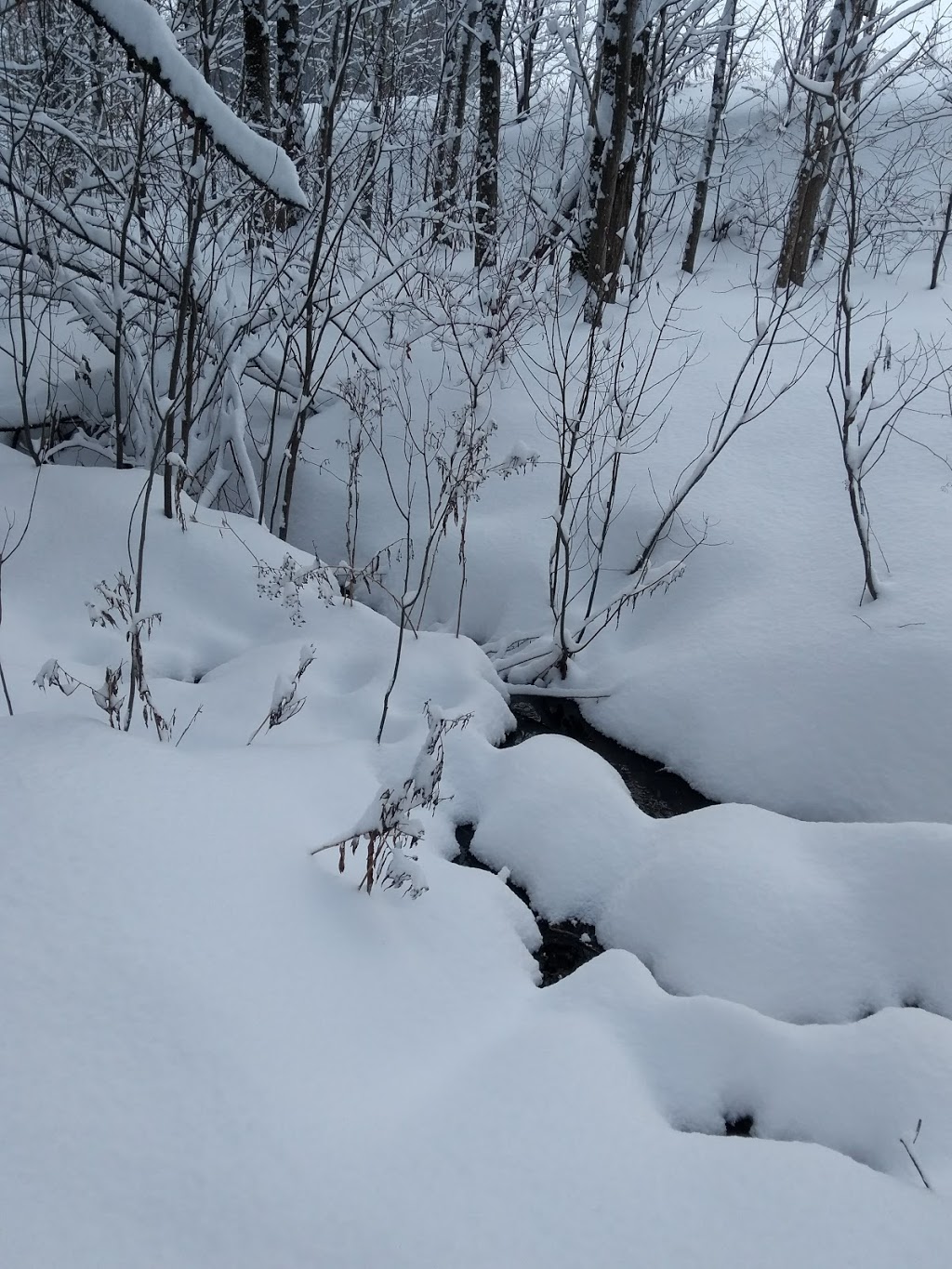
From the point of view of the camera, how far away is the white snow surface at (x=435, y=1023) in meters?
1.56

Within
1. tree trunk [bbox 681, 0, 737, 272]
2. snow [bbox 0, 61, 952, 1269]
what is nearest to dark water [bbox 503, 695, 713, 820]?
snow [bbox 0, 61, 952, 1269]

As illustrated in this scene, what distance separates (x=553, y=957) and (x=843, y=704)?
1880 mm

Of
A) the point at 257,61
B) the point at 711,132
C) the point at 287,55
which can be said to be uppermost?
the point at 711,132

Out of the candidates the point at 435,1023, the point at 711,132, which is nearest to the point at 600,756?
the point at 435,1023

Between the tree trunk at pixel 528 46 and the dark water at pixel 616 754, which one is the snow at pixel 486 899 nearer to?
the dark water at pixel 616 754

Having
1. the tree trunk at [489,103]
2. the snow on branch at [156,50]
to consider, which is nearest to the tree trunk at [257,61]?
the tree trunk at [489,103]

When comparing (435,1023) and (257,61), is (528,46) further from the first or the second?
(435,1023)

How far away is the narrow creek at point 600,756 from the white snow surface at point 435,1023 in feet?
0.30

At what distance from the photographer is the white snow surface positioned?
156 cm

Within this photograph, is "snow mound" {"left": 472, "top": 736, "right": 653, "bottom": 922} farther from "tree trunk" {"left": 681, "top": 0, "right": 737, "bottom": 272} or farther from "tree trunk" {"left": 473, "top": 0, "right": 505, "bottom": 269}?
"tree trunk" {"left": 681, "top": 0, "right": 737, "bottom": 272}

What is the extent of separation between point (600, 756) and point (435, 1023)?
2.12 metres

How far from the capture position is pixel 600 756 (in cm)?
413

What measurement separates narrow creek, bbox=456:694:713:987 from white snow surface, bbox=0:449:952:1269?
91 millimetres

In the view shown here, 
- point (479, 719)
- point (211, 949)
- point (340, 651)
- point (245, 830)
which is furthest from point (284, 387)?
point (211, 949)
